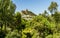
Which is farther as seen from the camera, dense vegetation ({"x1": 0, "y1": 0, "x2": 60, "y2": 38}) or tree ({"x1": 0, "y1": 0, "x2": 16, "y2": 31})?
tree ({"x1": 0, "y1": 0, "x2": 16, "y2": 31})

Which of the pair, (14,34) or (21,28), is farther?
(21,28)

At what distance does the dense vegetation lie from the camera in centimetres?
3253

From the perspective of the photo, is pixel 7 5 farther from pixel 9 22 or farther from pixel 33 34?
pixel 33 34

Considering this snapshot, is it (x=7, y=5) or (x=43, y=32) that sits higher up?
(x=7, y=5)

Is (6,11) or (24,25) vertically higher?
(6,11)

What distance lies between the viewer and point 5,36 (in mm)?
32375

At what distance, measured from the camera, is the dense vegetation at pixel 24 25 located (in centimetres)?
3253

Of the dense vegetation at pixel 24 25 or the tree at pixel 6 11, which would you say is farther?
the tree at pixel 6 11

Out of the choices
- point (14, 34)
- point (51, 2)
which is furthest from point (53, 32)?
point (51, 2)

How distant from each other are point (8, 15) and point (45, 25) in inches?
264

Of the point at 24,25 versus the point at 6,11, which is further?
the point at 24,25

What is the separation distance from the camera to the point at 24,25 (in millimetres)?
39312

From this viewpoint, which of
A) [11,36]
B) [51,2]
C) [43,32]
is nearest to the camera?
[11,36]

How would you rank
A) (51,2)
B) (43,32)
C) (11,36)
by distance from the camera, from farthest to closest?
(51,2) → (43,32) → (11,36)
